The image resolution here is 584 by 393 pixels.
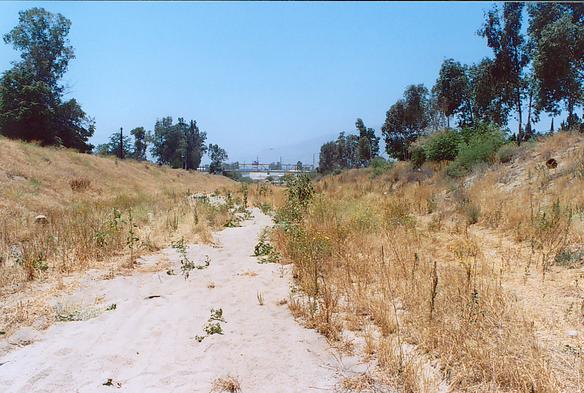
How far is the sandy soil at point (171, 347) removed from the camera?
3172 millimetres

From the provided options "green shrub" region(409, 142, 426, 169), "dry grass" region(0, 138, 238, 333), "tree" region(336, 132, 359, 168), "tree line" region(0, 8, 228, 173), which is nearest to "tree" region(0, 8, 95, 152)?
"tree line" region(0, 8, 228, 173)

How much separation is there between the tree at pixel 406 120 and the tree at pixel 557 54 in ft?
60.1

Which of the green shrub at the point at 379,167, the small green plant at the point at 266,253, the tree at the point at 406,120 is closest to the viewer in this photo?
the small green plant at the point at 266,253

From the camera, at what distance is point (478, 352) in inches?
122

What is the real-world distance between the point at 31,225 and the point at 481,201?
34.0 feet

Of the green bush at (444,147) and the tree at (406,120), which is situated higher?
the tree at (406,120)

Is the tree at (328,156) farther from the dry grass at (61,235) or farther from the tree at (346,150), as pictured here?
the dry grass at (61,235)

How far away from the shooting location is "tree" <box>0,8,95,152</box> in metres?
33.6

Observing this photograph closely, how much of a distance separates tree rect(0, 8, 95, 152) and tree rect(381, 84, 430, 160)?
31709 mm

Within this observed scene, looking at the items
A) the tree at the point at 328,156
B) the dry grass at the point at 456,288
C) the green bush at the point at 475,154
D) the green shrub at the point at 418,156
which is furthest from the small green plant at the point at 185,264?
the tree at the point at 328,156

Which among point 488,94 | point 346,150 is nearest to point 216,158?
point 346,150

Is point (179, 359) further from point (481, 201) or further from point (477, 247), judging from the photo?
point (481, 201)

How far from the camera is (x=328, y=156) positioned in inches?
2783

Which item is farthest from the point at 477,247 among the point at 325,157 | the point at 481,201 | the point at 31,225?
the point at 325,157
